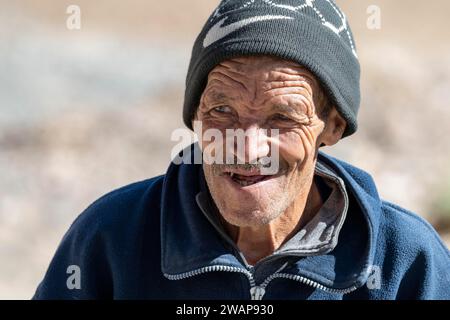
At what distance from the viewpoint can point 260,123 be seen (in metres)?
2.79

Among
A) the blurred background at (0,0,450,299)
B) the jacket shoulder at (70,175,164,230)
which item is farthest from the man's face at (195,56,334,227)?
the blurred background at (0,0,450,299)

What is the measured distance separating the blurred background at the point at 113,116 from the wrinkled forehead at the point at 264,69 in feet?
11.6

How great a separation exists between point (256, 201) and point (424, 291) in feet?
2.12

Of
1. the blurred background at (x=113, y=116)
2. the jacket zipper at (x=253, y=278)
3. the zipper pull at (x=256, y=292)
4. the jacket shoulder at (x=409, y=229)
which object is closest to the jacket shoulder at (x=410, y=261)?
the jacket shoulder at (x=409, y=229)

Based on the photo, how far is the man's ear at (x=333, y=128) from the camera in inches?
117

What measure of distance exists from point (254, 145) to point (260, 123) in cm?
8

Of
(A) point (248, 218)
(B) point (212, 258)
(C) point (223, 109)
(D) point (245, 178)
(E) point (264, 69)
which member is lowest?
(B) point (212, 258)

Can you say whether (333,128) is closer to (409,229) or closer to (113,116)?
(409,229)

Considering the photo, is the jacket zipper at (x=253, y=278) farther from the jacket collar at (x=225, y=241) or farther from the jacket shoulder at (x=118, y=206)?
the jacket shoulder at (x=118, y=206)

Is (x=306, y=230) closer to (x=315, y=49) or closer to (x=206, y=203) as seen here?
(x=206, y=203)

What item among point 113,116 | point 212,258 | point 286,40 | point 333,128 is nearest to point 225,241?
point 212,258

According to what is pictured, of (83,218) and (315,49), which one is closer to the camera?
(315,49)

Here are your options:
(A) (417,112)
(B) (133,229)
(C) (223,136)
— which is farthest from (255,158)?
(A) (417,112)

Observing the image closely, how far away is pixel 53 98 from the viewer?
857cm
